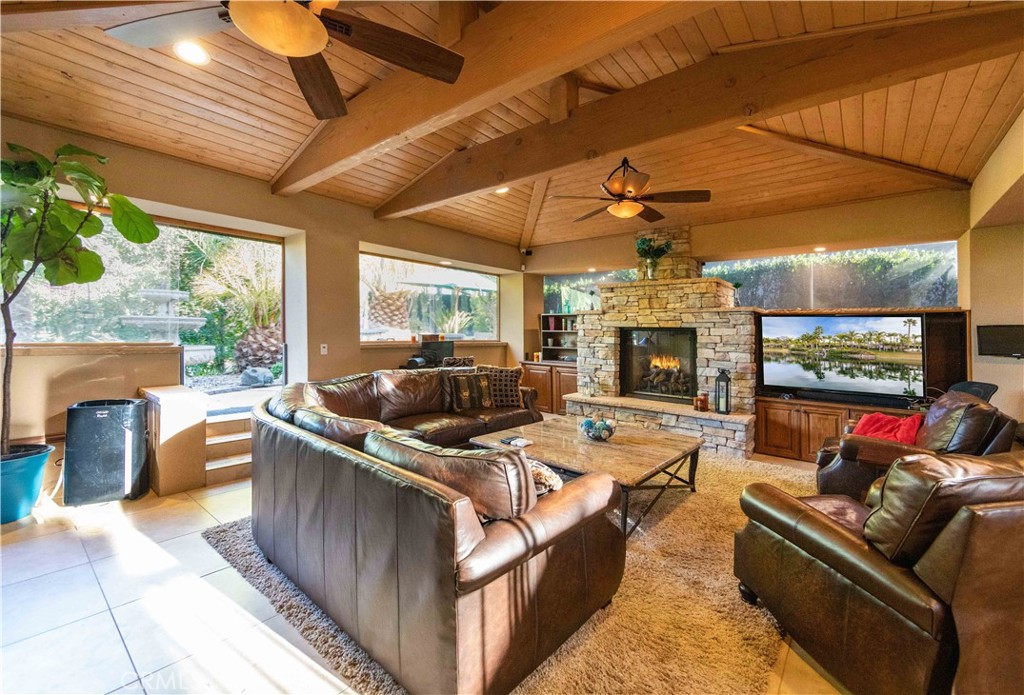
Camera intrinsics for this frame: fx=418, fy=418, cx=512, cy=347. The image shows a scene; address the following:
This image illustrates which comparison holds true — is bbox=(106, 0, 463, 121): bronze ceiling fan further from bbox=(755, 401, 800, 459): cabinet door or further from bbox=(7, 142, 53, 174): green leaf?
bbox=(755, 401, 800, 459): cabinet door

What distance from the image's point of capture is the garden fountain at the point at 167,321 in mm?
4133

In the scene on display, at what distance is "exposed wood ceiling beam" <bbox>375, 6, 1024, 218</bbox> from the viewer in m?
2.28

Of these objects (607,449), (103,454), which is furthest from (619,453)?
(103,454)

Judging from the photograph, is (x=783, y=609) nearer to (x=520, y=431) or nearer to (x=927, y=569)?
(x=927, y=569)

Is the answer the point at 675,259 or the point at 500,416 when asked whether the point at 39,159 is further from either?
the point at 675,259

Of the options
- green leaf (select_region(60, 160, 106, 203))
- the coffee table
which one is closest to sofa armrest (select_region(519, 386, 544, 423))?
the coffee table

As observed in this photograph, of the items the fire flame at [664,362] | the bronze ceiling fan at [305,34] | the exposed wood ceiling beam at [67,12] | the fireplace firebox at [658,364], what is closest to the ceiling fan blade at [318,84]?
the bronze ceiling fan at [305,34]

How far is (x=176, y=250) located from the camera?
170 inches

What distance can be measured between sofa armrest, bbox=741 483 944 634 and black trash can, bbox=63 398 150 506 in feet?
14.5

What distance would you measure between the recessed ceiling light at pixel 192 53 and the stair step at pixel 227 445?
10.2 feet

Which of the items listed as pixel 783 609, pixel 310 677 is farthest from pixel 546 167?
pixel 310 677

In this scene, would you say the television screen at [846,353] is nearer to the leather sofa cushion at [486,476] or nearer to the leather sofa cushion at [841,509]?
the leather sofa cushion at [841,509]

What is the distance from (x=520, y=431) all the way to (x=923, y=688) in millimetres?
2682

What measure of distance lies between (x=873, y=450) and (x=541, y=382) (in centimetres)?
508
